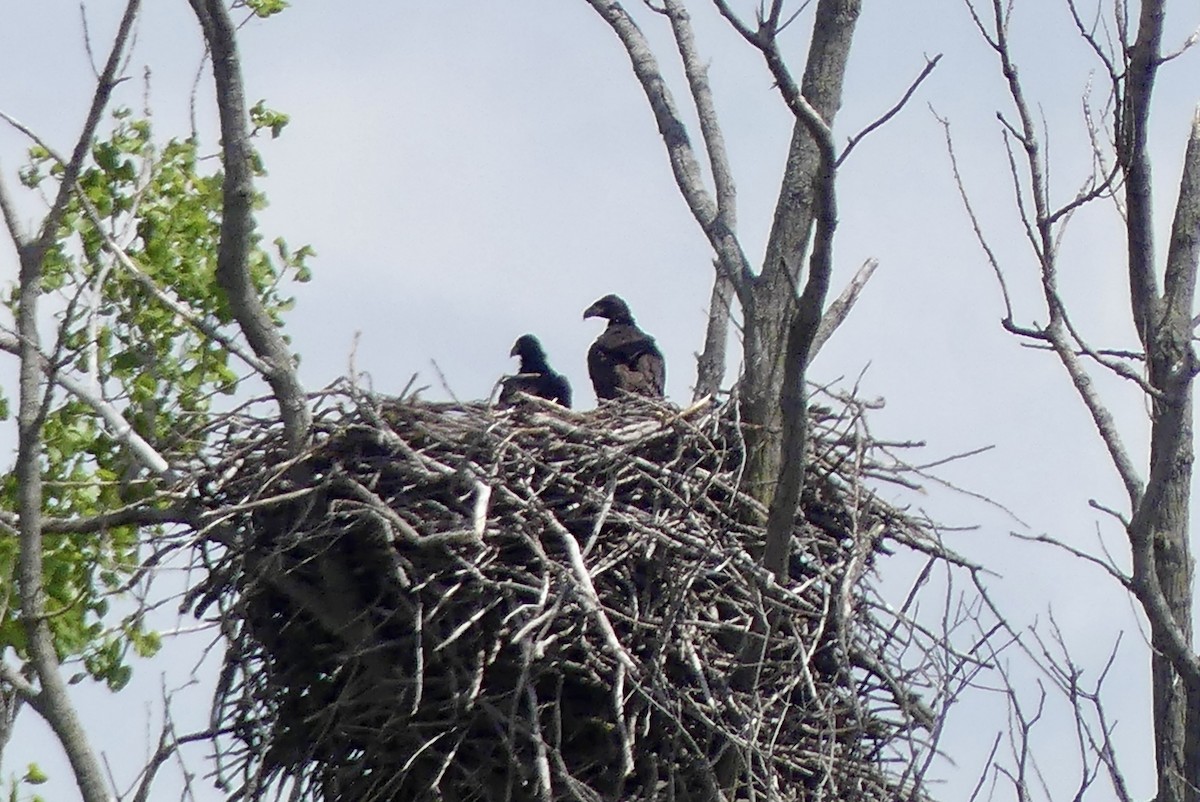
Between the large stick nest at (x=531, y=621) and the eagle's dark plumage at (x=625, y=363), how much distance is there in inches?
86.8

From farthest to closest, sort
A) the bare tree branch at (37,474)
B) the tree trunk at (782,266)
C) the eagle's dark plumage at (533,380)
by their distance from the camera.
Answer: the eagle's dark plumage at (533,380) < the tree trunk at (782,266) < the bare tree branch at (37,474)

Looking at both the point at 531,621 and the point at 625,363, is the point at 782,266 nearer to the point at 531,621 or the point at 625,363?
the point at 531,621

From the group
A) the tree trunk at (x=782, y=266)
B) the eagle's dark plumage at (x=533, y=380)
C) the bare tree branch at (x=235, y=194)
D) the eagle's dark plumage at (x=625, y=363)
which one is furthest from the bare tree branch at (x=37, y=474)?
the eagle's dark plumage at (x=625, y=363)

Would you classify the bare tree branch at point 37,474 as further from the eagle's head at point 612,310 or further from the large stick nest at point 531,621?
the eagle's head at point 612,310

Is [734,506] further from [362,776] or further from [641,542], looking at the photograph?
[362,776]

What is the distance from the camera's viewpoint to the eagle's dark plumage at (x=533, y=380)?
8.43 meters

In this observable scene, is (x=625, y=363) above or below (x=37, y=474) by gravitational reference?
above

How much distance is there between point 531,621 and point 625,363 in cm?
348

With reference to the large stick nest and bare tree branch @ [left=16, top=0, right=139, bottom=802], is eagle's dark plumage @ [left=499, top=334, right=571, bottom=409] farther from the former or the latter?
bare tree branch @ [left=16, top=0, right=139, bottom=802]

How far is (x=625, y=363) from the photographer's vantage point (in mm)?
9789

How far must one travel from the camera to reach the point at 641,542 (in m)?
6.88

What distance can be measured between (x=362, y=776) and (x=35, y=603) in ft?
4.12

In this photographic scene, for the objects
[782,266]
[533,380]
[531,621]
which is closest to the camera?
[531,621]

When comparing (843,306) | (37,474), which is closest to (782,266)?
(843,306)
